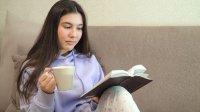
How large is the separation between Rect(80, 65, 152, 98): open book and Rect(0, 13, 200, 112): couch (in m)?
0.41

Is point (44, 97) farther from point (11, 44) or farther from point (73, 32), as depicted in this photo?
point (11, 44)

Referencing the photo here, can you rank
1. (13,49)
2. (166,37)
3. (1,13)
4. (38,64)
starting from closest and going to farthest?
(38,64), (166,37), (13,49), (1,13)

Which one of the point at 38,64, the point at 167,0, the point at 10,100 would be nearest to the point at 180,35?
the point at 167,0

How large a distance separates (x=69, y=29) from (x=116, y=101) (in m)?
0.44

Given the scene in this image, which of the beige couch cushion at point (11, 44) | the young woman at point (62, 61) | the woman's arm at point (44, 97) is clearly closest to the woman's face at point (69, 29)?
the young woman at point (62, 61)

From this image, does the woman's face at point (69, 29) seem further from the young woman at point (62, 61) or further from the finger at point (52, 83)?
the finger at point (52, 83)

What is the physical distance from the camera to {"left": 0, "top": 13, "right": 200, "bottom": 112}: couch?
4.43 feet

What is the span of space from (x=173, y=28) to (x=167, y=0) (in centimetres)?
24

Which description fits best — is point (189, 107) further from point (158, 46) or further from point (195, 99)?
point (158, 46)

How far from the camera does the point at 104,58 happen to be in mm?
1531

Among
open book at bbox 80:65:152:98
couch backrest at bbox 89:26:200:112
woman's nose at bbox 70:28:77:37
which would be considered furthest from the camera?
couch backrest at bbox 89:26:200:112

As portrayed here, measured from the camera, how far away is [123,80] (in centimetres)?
91

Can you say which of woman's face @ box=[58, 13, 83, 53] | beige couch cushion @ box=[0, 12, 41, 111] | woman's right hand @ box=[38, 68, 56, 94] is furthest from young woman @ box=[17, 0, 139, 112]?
beige couch cushion @ box=[0, 12, 41, 111]

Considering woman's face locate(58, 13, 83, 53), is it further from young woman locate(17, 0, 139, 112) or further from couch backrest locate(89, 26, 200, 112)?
couch backrest locate(89, 26, 200, 112)
